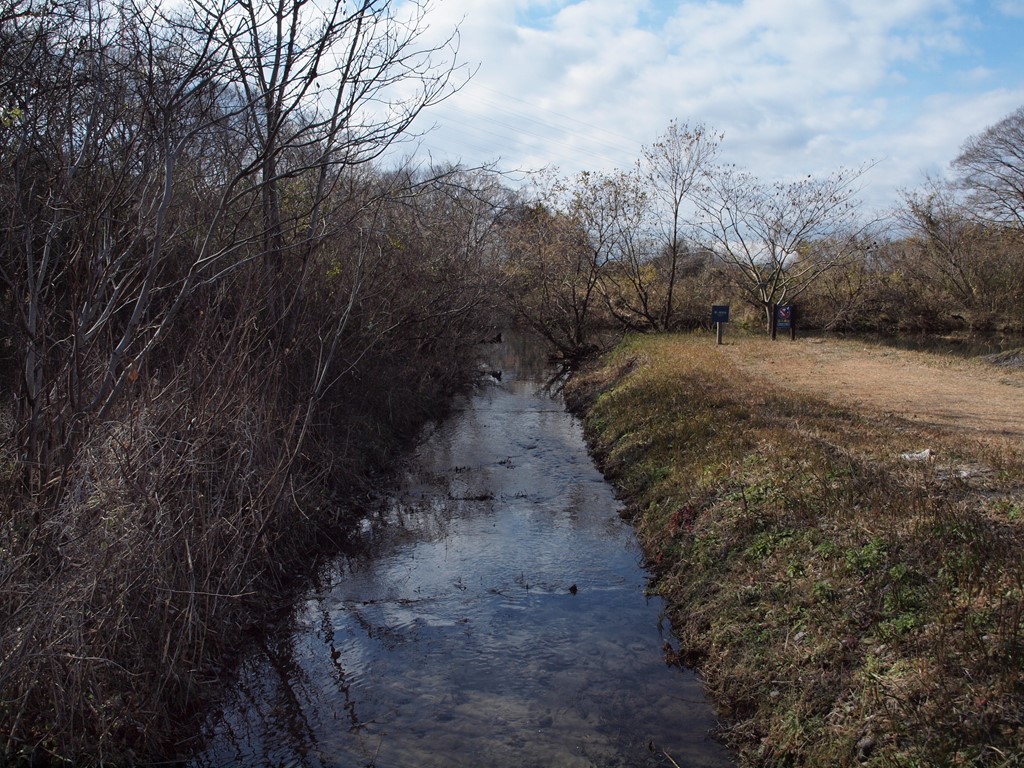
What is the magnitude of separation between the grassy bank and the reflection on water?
44 cm

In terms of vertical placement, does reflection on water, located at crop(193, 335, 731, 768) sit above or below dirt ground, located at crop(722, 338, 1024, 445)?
below

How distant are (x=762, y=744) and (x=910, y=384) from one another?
39.7ft

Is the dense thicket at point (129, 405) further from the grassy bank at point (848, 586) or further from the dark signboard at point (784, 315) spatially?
the dark signboard at point (784, 315)

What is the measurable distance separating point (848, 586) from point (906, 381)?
11.7 m

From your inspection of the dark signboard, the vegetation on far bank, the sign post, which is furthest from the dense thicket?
the dark signboard

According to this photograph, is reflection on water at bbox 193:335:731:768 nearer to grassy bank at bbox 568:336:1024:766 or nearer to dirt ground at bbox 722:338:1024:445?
grassy bank at bbox 568:336:1024:766

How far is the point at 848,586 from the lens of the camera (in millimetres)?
5379

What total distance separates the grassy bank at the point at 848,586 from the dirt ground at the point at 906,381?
1380 mm

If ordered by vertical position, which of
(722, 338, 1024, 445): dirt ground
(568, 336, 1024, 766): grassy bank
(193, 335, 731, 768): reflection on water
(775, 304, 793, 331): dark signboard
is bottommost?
(193, 335, 731, 768): reflection on water

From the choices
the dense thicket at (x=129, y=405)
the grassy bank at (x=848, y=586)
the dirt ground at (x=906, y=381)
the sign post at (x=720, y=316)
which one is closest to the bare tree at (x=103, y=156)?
the dense thicket at (x=129, y=405)

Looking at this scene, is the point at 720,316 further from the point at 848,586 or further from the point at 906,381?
the point at 848,586

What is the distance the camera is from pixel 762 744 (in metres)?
4.84

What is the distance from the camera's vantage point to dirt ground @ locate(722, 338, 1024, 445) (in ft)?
35.8

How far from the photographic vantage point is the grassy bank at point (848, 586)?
4.14 m
